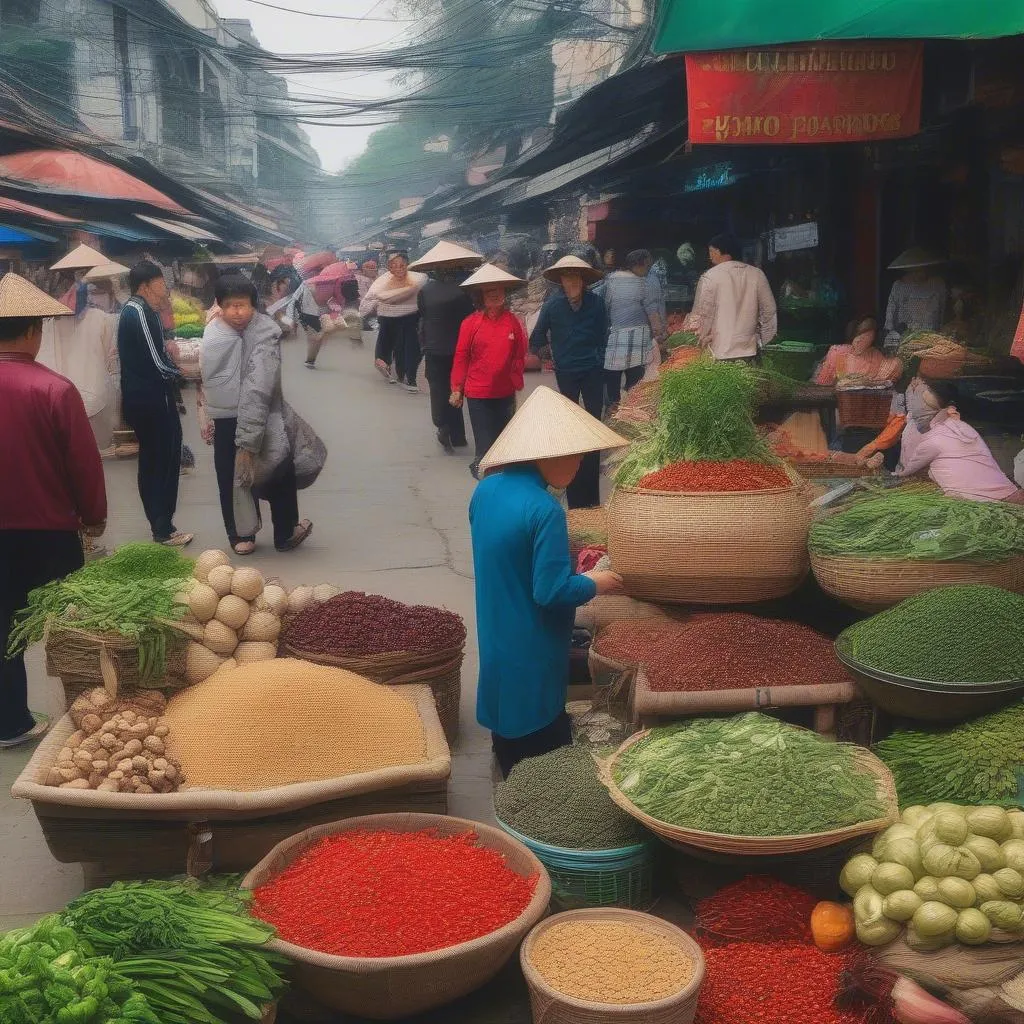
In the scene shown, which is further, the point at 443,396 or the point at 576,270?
the point at 443,396

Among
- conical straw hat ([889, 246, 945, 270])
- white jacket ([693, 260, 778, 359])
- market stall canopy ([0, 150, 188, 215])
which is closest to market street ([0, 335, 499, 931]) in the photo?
white jacket ([693, 260, 778, 359])

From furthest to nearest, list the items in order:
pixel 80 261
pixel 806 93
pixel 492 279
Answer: pixel 80 261
pixel 492 279
pixel 806 93

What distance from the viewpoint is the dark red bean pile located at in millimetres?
5215

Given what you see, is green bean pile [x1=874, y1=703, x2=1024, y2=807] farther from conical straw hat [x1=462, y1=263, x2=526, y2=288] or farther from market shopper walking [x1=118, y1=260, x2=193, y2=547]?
conical straw hat [x1=462, y1=263, x2=526, y2=288]

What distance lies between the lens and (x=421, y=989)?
11.1ft

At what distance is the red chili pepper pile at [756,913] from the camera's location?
374 cm

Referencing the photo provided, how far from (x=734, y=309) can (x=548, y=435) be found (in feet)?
19.9

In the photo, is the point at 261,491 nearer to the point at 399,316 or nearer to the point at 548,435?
the point at 548,435

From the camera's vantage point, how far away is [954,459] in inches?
258

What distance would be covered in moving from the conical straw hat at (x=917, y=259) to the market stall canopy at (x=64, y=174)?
13.7 m

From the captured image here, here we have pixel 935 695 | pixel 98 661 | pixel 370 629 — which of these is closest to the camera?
pixel 935 695

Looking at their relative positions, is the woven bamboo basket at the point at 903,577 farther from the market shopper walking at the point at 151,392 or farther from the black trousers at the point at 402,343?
the black trousers at the point at 402,343

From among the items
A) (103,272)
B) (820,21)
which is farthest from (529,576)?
(103,272)

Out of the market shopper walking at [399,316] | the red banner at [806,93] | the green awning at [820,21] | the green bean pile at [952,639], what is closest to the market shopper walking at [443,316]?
the market shopper walking at [399,316]
